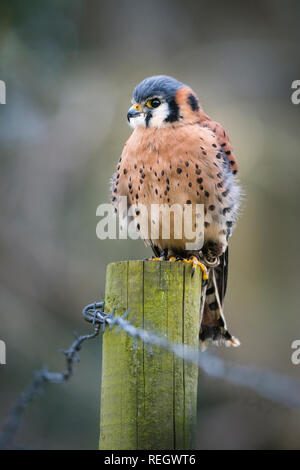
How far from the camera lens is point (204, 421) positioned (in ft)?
23.0

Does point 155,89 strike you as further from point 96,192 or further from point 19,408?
point 96,192

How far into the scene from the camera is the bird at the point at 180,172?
3.20 meters

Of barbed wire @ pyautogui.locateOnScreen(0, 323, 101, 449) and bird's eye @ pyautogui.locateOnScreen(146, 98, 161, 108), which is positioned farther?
bird's eye @ pyautogui.locateOnScreen(146, 98, 161, 108)

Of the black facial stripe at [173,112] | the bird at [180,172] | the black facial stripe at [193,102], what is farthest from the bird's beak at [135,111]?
the black facial stripe at [193,102]

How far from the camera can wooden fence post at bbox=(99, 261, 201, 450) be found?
207 centimetres

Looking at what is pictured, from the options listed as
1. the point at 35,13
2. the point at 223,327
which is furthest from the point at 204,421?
the point at 35,13

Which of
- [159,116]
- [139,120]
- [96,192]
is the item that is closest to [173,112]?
[159,116]

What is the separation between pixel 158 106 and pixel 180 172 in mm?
430

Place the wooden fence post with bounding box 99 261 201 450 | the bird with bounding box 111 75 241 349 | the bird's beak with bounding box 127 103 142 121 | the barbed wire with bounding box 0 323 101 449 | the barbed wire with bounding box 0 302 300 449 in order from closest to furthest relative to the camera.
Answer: the barbed wire with bounding box 0 302 300 449 → the barbed wire with bounding box 0 323 101 449 → the wooden fence post with bounding box 99 261 201 450 → the bird with bounding box 111 75 241 349 → the bird's beak with bounding box 127 103 142 121

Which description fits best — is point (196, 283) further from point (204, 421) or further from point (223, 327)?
point (204, 421)

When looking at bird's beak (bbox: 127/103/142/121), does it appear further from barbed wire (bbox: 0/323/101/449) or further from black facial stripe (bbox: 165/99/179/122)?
barbed wire (bbox: 0/323/101/449)

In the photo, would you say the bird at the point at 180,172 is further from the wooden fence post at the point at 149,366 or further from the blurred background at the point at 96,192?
the blurred background at the point at 96,192

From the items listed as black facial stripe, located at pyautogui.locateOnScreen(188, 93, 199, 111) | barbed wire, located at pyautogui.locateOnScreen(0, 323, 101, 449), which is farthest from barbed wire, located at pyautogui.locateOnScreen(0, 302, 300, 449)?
black facial stripe, located at pyautogui.locateOnScreen(188, 93, 199, 111)

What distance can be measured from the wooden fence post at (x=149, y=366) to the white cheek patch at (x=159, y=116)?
126 cm
